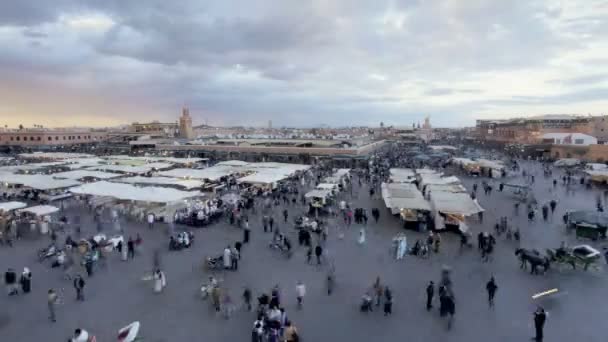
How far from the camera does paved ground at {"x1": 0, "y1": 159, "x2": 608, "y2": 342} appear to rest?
298 inches

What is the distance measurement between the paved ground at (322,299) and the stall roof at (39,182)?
760cm

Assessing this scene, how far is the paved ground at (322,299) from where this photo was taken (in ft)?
24.8

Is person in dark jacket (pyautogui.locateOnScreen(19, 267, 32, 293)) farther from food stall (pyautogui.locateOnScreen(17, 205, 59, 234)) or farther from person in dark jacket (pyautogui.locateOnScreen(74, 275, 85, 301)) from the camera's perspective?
food stall (pyautogui.locateOnScreen(17, 205, 59, 234))

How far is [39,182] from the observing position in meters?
20.5

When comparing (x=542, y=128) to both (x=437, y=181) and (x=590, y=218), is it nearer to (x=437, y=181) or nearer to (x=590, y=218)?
(x=437, y=181)

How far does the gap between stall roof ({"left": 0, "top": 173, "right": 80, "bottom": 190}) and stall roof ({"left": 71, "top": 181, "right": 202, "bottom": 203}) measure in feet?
8.21

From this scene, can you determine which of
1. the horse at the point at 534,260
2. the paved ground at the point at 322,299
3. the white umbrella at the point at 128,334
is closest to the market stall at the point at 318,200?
the paved ground at the point at 322,299

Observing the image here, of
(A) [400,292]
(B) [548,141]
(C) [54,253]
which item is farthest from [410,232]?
(B) [548,141]

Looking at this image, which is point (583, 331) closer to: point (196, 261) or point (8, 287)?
point (196, 261)

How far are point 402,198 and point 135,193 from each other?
40.1 feet

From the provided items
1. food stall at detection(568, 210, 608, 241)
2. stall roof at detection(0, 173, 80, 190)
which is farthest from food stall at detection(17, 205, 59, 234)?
food stall at detection(568, 210, 608, 241)

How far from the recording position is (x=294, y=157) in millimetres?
43469

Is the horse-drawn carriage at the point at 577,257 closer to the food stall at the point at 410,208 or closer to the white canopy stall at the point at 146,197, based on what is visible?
the food stall at the point at 410,208

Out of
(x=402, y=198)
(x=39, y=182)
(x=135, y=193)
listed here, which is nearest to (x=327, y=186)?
(x=402, y=198)
